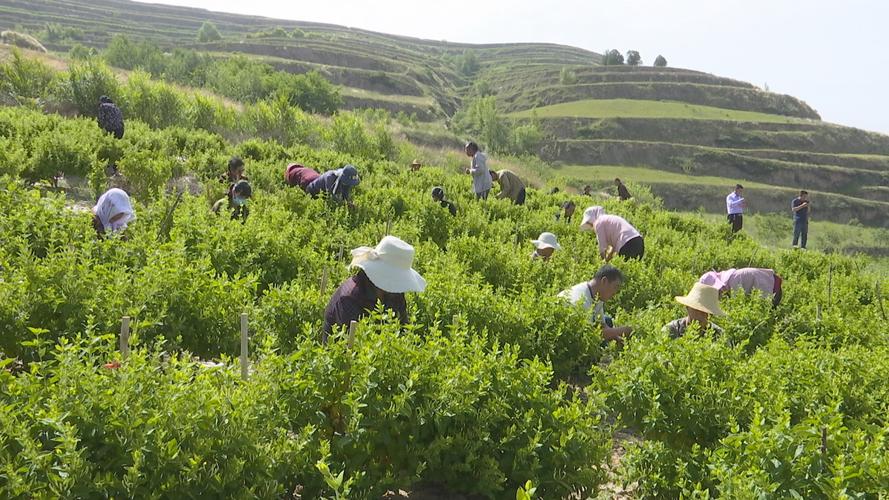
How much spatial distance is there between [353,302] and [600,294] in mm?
2619

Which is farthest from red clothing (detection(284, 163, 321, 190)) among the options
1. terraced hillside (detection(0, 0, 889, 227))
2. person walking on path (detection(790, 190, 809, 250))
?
terraced hillside (detection(0, 0, 889, 227))

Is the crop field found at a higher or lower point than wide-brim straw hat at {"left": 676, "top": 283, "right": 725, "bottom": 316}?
lower

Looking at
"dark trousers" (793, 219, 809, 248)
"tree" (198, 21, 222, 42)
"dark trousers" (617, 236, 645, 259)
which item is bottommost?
"dark trousers" (793, 219, 809, 248)

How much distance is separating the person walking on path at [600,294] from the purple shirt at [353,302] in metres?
2.02

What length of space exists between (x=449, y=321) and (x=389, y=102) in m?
76.4

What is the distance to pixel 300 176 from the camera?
35.6ft

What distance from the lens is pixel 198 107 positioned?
18.5 metres

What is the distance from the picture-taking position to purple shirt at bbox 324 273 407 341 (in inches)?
177

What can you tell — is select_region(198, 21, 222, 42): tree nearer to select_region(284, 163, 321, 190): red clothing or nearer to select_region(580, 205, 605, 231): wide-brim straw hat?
select_region(284, 163, 321, 190): red clothing

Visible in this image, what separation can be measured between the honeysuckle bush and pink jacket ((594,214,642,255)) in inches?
55.1

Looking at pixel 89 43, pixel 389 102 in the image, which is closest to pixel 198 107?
pixel 389 102

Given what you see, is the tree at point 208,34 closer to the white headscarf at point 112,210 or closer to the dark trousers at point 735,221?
the dark trousers at point 735,221

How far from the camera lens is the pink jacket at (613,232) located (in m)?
9.05

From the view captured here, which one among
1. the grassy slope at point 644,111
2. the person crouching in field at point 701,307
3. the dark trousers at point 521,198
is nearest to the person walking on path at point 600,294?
the person crouching in field at point 701,307
